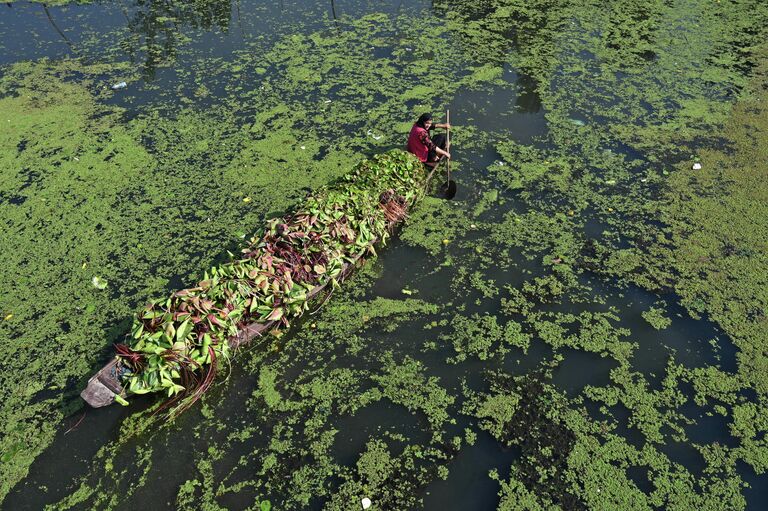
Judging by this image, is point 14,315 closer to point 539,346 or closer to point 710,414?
point 539,346

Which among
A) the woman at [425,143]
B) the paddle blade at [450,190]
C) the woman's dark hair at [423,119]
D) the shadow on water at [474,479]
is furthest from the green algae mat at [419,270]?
the woman's dark hair at [423,119]

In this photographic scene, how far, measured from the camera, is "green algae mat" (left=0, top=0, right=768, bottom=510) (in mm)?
3152

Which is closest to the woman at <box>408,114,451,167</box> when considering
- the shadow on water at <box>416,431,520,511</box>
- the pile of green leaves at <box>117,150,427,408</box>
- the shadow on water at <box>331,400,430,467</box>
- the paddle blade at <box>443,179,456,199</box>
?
the paddle blade at <box>443,179,456,199</box>

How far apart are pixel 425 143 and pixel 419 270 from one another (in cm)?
152

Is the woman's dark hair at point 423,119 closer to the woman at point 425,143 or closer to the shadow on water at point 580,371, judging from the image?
the woman at point 425,143

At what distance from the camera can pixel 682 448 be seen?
3.21 m

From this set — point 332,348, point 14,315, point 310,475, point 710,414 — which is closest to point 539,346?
point 710,414

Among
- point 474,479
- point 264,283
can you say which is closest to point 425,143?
point 264,283

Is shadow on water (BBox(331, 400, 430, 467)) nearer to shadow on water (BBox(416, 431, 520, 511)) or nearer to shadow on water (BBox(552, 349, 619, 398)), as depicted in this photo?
shadow on water (BBox(416, 431, 520, 511))

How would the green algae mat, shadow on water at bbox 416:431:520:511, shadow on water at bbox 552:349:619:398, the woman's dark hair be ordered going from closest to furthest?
shadow on water at bbox 416:431:520:511, the green algae mat, shadow on water at bbox 552:349:619:398, the woman's dark hair

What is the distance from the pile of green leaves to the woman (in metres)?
0.52

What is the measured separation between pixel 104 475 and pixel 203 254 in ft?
6.59

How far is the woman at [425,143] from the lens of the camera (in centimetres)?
516

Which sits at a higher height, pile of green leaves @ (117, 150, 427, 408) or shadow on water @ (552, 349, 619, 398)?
pile of green leaves @ (117, 150, 427, 408)
